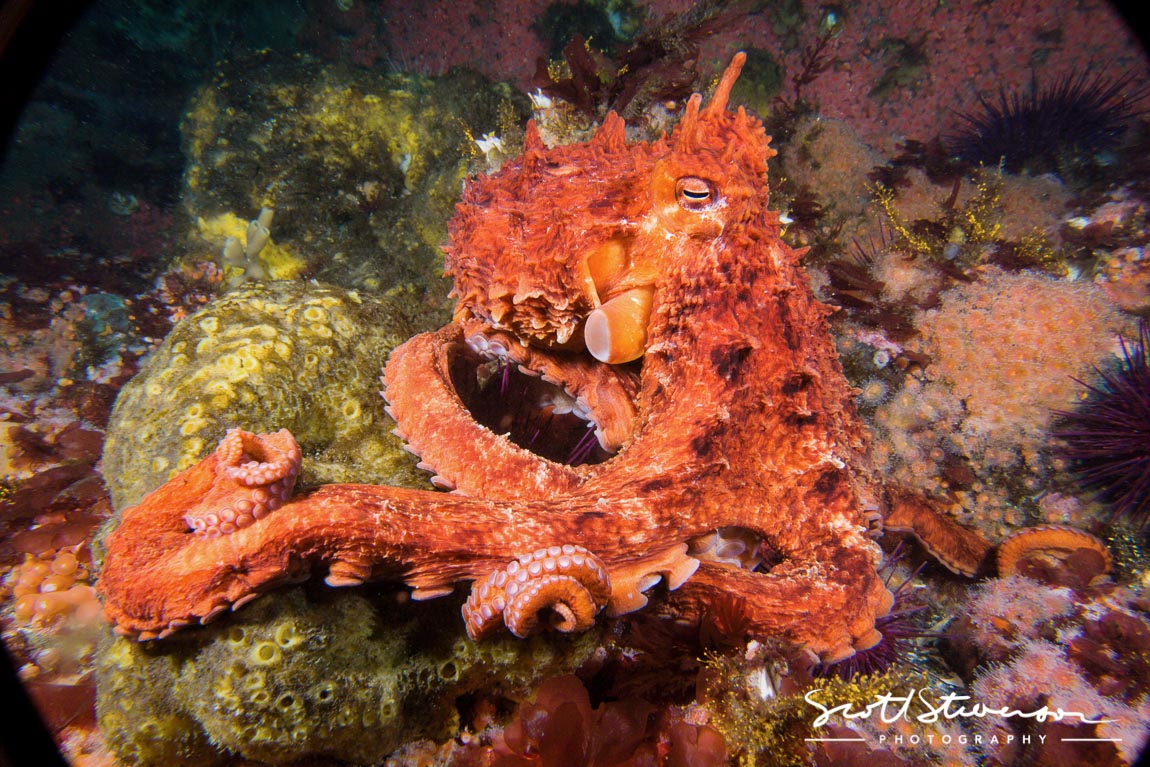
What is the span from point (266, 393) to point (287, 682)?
1.65m

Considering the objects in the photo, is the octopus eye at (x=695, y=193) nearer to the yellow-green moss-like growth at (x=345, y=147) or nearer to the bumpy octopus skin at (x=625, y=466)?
the bumpy octopus skin at (x=625, y=466)

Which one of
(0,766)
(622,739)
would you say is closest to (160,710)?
(0,766)

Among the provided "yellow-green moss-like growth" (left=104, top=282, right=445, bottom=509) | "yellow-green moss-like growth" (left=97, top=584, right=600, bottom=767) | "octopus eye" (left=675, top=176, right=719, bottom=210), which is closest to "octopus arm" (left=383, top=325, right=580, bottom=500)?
"yellow-green moss-like growth" (left=104, top=282, right=445, bottom=509)

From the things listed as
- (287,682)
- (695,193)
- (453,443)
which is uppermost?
(695,193)

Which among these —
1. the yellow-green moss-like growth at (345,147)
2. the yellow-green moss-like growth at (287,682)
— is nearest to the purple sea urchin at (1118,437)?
the yellow-green moss-like growth at (287,682)

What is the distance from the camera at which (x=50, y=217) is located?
959 cm

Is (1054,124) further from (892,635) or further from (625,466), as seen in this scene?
(625,466)

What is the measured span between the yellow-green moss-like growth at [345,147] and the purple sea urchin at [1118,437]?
Result: 251 inches

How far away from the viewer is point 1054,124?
5.89 metres

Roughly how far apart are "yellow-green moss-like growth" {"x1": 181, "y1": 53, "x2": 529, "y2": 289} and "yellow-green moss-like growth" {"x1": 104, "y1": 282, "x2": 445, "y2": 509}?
250 centimetres

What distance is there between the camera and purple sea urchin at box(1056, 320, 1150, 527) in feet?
10.9

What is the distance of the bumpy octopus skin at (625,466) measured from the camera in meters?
1.79

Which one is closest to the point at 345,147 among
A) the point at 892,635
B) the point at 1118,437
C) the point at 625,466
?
the point at 625,466

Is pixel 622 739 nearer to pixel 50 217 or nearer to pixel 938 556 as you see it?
pixel 938 556
